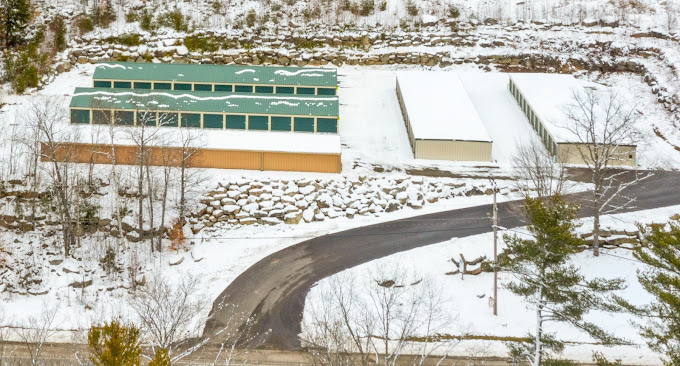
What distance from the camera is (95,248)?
108 feet

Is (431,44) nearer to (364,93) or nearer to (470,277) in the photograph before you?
(364,93)

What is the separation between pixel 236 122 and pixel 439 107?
1469cm

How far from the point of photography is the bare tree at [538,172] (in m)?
32.0

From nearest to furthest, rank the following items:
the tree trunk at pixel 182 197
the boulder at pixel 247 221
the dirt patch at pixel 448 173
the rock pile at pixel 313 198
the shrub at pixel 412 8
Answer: the tree trunk at pixel 182 197, the boulder at pixel 247 221, the rock pile at pixel 313 198, the dirt patch at pixel 448 173, the shrub at pixel 412 8

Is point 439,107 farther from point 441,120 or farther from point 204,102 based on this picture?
point 204,102

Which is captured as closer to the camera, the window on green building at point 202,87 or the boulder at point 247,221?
the boulder at point 247,221

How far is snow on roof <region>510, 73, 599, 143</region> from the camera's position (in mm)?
40688

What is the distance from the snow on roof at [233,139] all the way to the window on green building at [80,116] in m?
0.85

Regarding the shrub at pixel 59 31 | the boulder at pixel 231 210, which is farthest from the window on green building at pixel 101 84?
the boulder at pixel 231 210

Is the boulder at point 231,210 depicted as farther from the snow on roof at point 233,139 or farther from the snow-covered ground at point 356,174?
the snow on roof at point 233,139

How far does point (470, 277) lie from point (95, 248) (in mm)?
19761

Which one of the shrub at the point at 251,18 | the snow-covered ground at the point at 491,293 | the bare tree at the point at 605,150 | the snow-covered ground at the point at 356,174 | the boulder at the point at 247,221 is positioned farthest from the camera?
the shrub at the point at 251,18

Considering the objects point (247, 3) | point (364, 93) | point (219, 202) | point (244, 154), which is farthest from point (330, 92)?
point (247, 3)

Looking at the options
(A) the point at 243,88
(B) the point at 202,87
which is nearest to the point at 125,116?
(B) the point at 202,87
